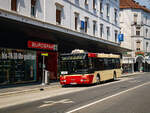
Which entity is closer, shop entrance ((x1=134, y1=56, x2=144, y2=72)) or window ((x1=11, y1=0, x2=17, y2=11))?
window ((x1=11, y1=0, x2=17, y2=11))

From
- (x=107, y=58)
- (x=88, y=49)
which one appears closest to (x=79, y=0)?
(x=88, y=49)

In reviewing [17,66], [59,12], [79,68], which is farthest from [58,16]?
[79,68]

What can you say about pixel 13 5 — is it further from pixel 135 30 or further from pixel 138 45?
pixel 135 30

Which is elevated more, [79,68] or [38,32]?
[38,32]

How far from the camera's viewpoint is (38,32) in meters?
21.7

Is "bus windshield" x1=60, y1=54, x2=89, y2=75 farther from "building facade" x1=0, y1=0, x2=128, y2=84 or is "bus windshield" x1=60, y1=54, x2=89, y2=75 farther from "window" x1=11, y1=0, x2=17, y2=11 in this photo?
"window" x1=11, y1=0, x2=17, y2=11

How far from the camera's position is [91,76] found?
19.8 meters

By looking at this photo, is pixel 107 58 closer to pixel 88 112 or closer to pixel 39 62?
pixel 39 62

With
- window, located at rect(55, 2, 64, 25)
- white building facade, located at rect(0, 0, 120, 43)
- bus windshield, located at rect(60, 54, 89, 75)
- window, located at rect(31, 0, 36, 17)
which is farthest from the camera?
window, located at rect(55, 2, 64, 25)

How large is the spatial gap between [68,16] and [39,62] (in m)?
6.02

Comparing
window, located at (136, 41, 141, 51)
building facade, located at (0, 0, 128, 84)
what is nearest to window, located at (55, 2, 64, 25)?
building facade, located at (0, 0, 128, 84)

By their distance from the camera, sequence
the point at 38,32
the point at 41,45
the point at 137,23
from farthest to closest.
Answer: the point at 137,23 < the point at 41,45 < the point at 38,32

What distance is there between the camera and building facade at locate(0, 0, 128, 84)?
62.1 feet

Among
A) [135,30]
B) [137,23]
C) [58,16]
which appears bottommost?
[58,16]
